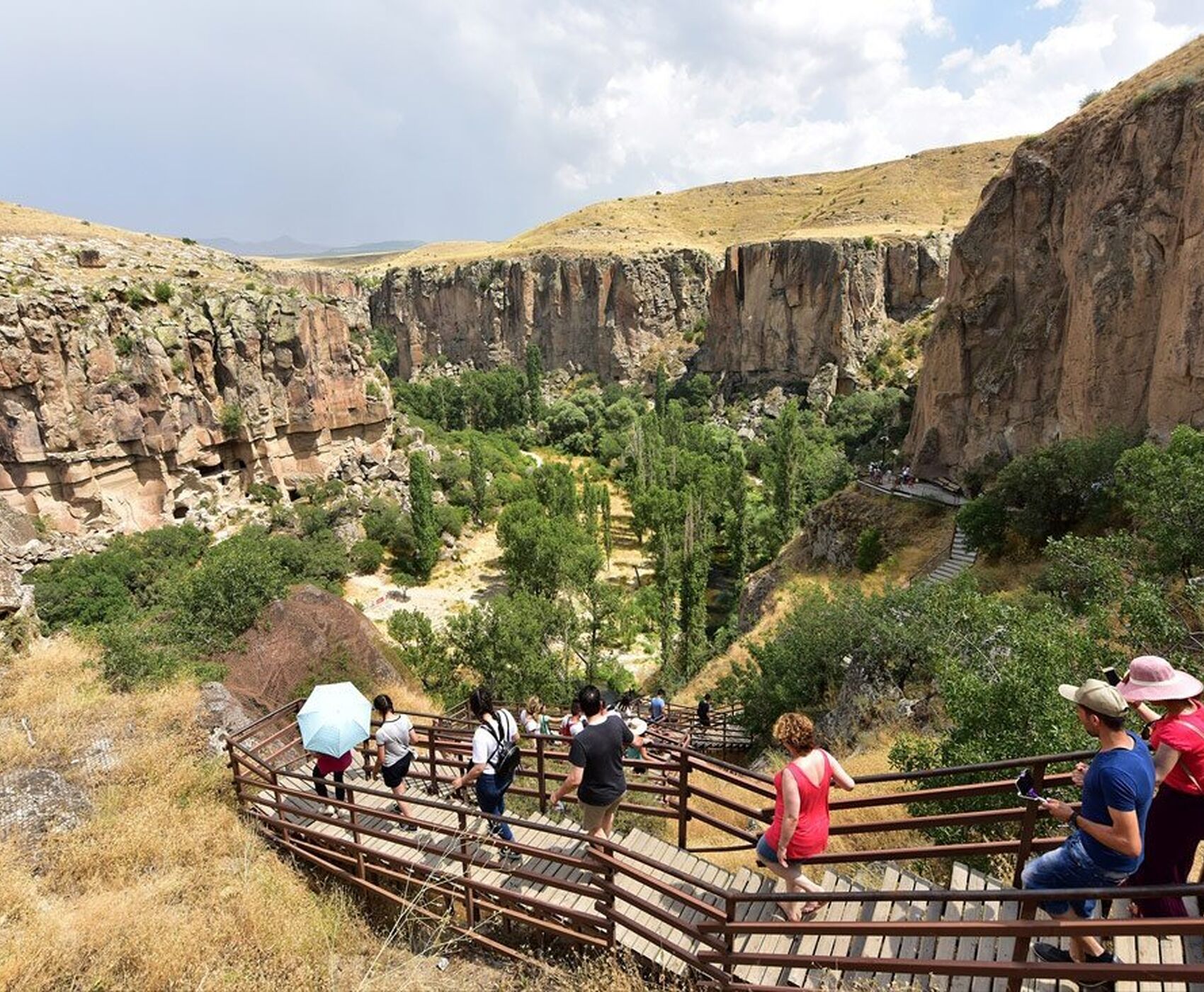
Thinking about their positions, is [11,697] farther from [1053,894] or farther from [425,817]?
[1053,894]

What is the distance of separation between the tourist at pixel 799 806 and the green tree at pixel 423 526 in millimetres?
37952

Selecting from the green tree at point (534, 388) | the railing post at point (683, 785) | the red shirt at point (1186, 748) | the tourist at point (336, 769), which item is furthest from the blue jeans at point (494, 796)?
the green tree at point (534, 388)

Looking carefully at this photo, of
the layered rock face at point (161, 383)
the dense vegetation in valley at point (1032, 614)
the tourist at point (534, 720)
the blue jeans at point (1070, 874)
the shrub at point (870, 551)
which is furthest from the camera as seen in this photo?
the layered rock face at point (161, 383)

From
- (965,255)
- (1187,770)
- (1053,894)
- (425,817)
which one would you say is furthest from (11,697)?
(965,255)

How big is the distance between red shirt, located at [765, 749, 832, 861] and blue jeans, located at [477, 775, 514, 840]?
9.04ft

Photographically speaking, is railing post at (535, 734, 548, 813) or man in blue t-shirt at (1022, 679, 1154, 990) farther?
railing post at (535, 734, 548, 813)

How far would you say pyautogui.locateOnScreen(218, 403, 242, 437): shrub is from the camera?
4050 centimetres

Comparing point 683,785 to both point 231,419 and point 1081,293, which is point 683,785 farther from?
point 231,419

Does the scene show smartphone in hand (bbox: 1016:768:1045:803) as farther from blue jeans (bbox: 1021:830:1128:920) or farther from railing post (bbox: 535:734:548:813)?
railing post (bbox: 535:734:548:813)

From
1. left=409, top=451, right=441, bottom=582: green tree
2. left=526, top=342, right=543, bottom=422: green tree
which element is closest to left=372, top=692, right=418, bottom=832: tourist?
left=409, top=451, right=441, bottom=582: green tree

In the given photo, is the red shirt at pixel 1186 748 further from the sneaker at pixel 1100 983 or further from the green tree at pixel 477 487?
the green tree at pixel 477 487

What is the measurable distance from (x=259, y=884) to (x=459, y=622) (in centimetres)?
1679

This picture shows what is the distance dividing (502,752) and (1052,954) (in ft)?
14.3

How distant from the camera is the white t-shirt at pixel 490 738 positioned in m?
6.34
